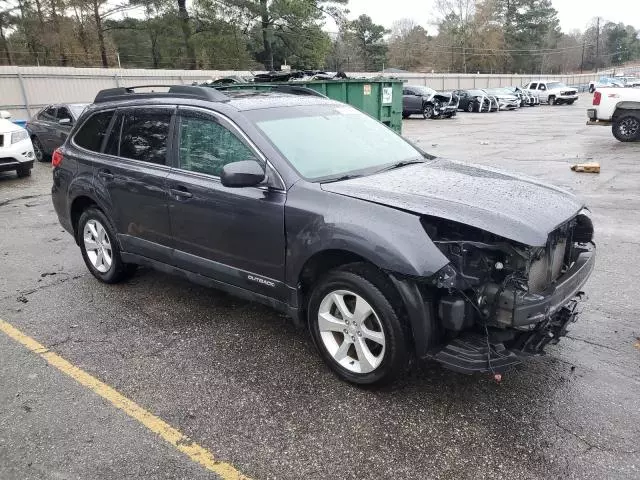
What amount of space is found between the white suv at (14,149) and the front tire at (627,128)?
47.4 ft

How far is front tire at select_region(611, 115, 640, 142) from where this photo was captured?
46.8 ft

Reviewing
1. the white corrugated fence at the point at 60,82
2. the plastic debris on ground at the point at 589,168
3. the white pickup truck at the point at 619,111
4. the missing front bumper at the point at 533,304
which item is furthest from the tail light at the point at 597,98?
the white corrugated fence at the point at 60,82

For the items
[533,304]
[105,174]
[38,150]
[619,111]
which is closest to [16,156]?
[38,150]

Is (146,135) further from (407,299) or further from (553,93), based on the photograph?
(553,93)

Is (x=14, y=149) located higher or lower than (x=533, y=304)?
lower

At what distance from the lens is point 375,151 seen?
4.12 meters

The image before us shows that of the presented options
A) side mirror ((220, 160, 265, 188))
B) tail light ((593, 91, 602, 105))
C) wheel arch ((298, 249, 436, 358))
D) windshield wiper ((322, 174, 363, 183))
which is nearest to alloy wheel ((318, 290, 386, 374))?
wheel arch ((298, 249, 436, 358))

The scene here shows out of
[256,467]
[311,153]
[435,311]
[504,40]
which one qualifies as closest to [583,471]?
[435,311]

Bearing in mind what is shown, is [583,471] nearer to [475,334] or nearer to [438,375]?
[475,334]

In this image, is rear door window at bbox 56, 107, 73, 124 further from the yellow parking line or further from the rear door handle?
the yellow parking line

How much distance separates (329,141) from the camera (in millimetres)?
3945

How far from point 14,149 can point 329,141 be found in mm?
9421

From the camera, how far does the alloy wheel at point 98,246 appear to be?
4988 mm

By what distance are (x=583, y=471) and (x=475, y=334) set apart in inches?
32.8
